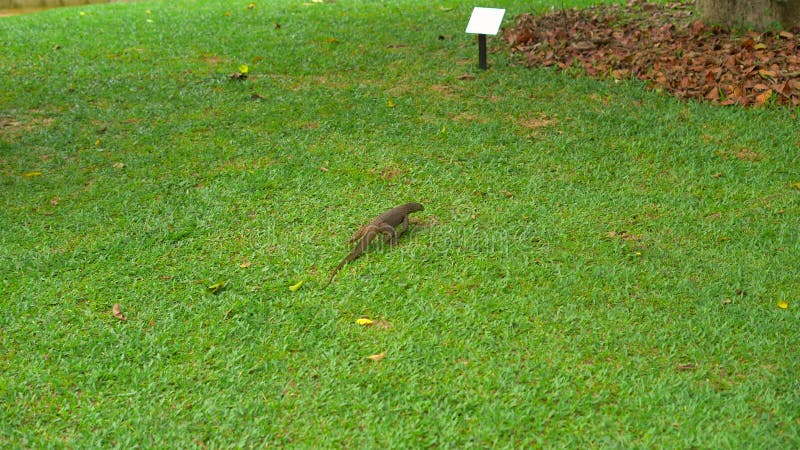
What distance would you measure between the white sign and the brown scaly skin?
2.69m

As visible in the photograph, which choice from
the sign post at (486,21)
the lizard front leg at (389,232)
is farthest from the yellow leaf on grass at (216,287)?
the sign post at (486,21)

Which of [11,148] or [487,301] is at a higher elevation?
[11,148]

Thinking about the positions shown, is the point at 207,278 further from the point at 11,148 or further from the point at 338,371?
the point at 11,148

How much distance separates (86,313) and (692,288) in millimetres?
2750

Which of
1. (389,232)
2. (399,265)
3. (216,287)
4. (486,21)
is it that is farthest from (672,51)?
(216,287)

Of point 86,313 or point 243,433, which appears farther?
point 86,313

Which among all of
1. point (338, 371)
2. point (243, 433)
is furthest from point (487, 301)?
point (243, 433)

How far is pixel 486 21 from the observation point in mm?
6441

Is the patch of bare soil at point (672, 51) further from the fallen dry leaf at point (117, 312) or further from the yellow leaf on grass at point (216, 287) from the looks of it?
the fallen dry leaf at point (117, 312)

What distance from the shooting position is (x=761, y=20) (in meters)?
7.32

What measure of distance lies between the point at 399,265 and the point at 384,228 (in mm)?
223

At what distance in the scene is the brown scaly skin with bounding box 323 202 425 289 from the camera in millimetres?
3980

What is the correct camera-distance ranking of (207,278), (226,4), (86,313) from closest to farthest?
(86,313) < (207,278) < (226,4)

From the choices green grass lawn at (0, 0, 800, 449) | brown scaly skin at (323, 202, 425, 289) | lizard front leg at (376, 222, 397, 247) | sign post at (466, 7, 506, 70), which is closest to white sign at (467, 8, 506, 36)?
sign post at (466, 7, 506, 70)
